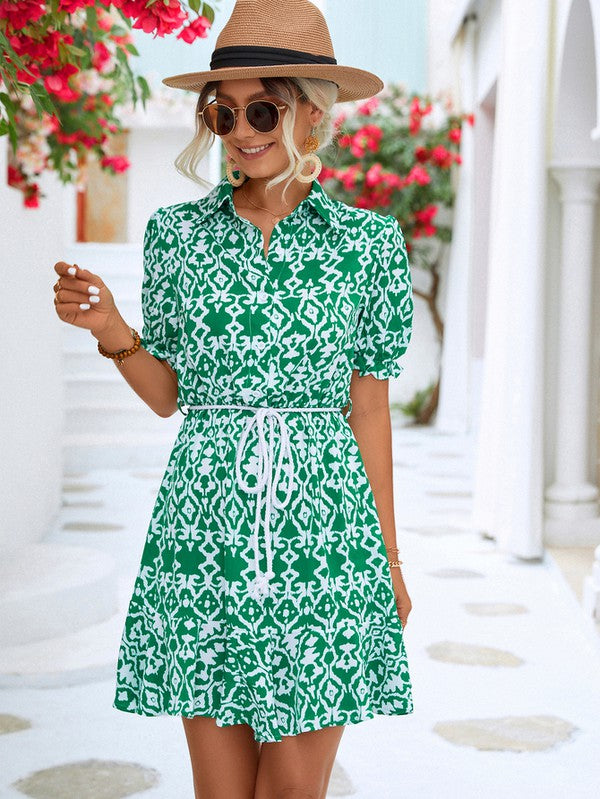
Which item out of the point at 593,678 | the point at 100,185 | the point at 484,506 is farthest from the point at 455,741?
the point at 100,185

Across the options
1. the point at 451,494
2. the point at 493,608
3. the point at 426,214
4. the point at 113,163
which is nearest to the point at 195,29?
the point at 493,608

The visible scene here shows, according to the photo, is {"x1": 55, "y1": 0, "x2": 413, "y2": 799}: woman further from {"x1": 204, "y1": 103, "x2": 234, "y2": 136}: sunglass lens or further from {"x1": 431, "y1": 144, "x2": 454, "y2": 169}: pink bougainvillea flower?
{"x1": 431, "y1": 144, "x2": 454, "y2": 169}: pink bougainvillea flower

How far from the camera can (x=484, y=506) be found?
5.19 m

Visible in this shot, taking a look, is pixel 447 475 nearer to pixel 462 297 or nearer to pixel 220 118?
pixel 462 297

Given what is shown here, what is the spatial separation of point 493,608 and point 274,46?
2.95 meters

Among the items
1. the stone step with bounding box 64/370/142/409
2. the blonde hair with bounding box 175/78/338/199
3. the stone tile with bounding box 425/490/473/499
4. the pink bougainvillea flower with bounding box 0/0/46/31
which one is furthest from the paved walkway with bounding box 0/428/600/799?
the stone step with bounding box 64/370/142/409

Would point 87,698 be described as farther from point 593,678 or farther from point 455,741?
point 593,678

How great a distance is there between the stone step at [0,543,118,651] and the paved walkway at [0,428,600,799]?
131mm

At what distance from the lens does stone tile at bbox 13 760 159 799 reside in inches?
96.3

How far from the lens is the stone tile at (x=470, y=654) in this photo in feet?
11.3

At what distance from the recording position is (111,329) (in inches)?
58.5

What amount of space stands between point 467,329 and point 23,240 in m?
5.55

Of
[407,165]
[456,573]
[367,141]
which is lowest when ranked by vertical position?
[456,573]

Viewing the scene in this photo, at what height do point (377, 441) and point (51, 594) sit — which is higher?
point (377, 441)
